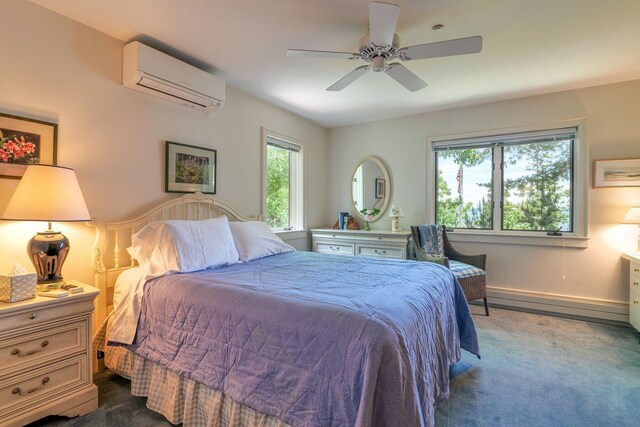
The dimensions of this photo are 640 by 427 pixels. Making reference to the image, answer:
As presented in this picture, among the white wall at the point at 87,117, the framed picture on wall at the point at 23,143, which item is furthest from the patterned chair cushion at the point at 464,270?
the framed picture on wall at the point at 23,143

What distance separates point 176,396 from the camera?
174 cm

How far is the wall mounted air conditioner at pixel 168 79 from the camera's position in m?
2.38

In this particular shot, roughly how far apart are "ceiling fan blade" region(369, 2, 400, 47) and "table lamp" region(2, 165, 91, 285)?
2057 mm

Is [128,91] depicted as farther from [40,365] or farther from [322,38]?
[40,365]

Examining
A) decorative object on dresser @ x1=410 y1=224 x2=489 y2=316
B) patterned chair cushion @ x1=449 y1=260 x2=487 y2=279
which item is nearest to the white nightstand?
decorative object on dresser @ x1=410 y1=224 x2=489 y2=316

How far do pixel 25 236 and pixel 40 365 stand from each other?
0.86 meters

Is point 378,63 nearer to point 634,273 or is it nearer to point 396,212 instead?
point 396,212

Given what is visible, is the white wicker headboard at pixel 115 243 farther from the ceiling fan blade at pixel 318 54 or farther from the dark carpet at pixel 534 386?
the ceiling fan blade at pixel 318 54

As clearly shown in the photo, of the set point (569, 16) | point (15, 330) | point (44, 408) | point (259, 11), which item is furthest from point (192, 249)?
Result: point (569, 16)

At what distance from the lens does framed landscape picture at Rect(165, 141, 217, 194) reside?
2.82m

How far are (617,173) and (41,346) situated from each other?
5.06 meters

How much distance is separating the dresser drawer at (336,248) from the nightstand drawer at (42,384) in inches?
122

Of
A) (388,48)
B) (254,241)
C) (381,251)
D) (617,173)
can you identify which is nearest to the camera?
(388,48)

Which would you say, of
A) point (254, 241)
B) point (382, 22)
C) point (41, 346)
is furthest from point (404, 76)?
point (41, 346)
